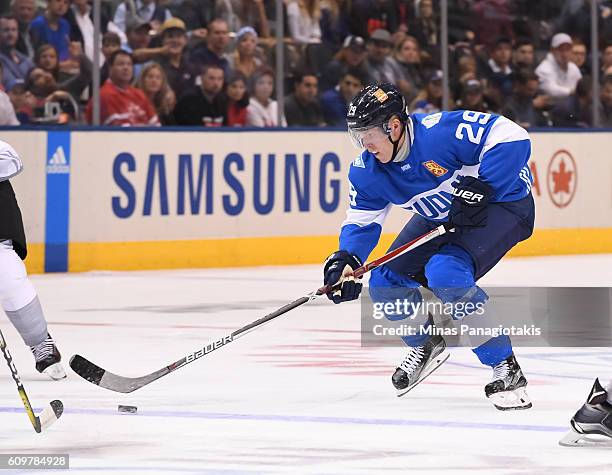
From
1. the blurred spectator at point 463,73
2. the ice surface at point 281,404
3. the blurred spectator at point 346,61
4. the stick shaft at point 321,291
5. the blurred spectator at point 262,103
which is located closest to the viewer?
the ice surface at point 281,404

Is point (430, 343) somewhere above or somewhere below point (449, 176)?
below

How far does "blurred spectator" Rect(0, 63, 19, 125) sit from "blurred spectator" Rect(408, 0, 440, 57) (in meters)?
3.50

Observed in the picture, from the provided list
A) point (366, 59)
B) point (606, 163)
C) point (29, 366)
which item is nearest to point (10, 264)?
point (29, 366)

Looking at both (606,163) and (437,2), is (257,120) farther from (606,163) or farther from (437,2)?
(606,163)

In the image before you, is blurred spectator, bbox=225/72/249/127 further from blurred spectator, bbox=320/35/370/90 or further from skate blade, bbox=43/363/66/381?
skate blade, bbox=43/363/66/381

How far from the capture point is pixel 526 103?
506 inches

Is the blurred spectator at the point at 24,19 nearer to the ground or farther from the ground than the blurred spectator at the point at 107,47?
farther from the ground

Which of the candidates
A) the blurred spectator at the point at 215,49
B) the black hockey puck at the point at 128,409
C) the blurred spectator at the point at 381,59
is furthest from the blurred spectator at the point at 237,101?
the black hockey puck at the point at 128,409

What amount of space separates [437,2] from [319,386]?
23.2 ft

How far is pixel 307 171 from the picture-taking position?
11586 millimetres

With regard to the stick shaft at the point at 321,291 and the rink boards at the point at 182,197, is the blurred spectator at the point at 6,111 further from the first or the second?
the stick shaft at the point at 321,291

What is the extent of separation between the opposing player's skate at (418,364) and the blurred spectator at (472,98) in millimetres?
6993

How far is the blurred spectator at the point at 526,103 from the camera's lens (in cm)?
1279

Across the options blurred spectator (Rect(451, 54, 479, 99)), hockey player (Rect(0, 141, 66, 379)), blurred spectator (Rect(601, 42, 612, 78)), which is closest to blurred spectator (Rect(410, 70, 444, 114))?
blurred spectator (Rect(451, 54, 479, 99))
